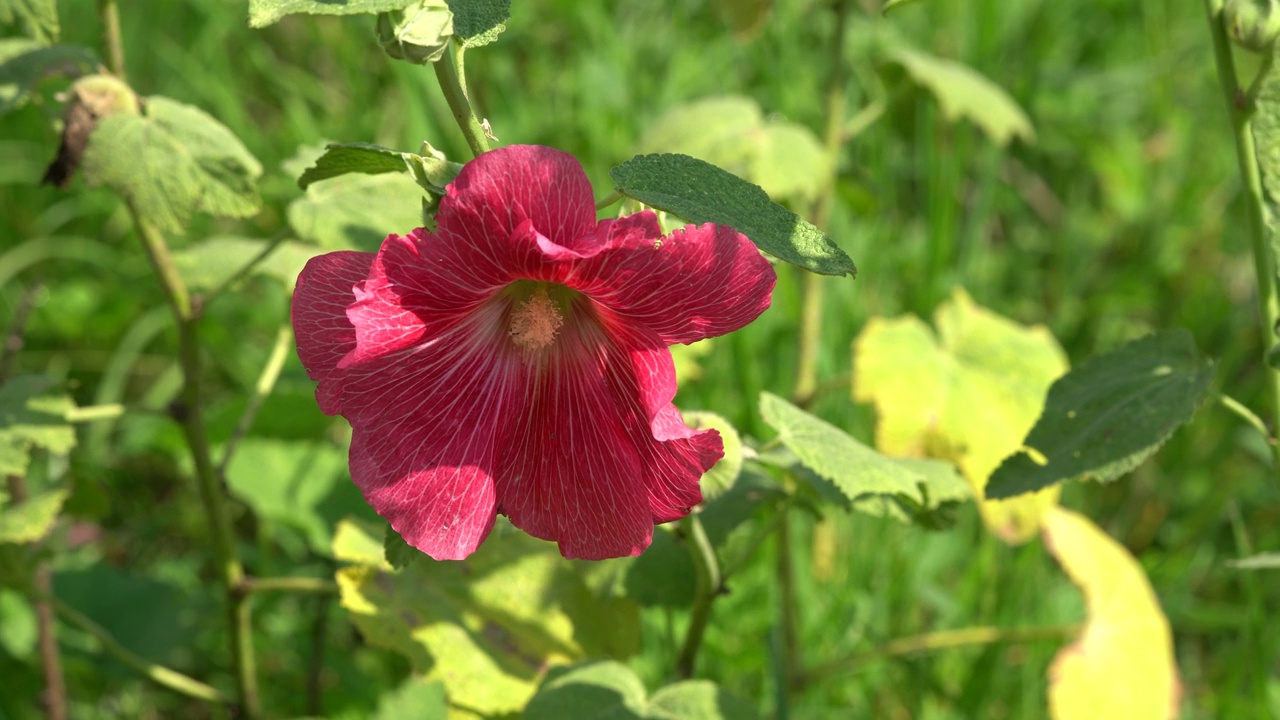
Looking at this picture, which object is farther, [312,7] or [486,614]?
[486,614]

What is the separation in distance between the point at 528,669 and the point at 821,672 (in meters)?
0.41

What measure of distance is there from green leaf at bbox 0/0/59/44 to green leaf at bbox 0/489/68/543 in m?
0.50

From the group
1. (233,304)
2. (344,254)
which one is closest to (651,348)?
(344,254)

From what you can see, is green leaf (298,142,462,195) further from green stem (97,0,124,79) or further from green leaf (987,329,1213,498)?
green leaf (987,329,1213,498)

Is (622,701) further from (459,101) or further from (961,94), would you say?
(961,94)

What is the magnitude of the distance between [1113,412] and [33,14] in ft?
3.71

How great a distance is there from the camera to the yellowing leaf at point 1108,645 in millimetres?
1601

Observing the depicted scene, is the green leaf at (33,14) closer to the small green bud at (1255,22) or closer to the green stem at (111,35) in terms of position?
the green stem at (111,35)

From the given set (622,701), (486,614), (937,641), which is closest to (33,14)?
(486,614)

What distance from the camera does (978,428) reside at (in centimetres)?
177

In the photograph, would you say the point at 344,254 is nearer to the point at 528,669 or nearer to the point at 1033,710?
the point at 528,669

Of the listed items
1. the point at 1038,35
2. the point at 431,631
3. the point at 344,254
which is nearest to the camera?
the point at 344,254

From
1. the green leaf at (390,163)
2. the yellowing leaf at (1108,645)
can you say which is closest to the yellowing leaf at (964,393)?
the yellowing leaf at (1108,645)

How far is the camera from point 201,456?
1336 mm
